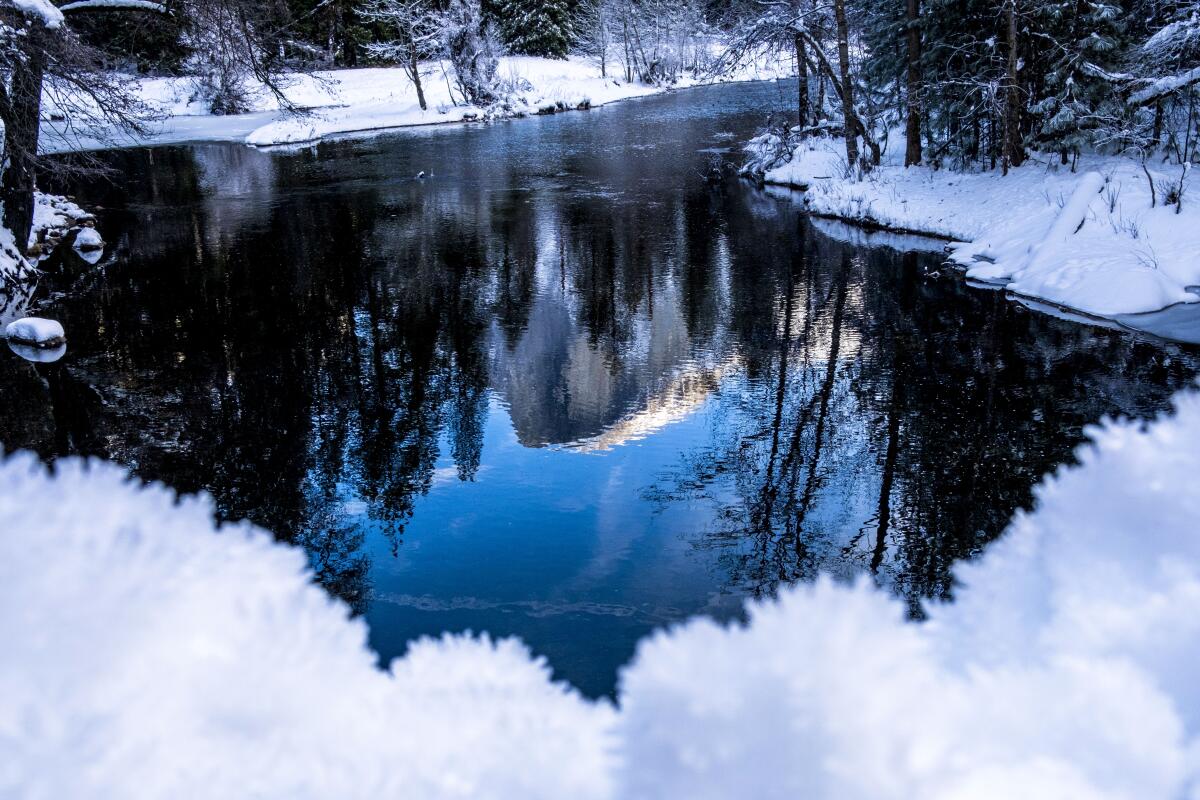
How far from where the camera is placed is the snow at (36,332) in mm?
12156

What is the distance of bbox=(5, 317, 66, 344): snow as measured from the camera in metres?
12.2

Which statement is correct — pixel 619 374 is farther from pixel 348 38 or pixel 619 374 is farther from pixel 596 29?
pixel 596 29

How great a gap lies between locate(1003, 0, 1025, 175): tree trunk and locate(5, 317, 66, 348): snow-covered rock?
1642cm

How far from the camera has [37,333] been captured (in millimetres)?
12164

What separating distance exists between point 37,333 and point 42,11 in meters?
4.65

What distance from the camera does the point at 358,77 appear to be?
5425cm

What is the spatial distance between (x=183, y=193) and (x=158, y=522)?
87.6 ft

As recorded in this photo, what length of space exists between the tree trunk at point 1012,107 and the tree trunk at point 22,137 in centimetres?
1609

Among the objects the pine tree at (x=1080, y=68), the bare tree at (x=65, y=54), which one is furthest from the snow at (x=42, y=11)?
the pine tree at (x=1080, y=68)

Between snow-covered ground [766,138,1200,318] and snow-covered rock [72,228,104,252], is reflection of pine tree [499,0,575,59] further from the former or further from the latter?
snow-covered rock [72,228,104,252]

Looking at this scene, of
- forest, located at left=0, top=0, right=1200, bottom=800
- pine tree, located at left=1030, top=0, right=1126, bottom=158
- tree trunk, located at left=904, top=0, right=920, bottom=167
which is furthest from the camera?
tree trunk, located at left=904, top=0, right=920, bottom=167

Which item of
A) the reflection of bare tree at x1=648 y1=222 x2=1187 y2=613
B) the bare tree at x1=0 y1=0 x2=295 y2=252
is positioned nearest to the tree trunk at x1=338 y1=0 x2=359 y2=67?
the bare tree at x1=0 y1=0 x2=295 y2=252

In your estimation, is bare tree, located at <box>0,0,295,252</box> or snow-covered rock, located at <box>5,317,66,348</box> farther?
bare tree, located at <box>0,0,295,252</box>

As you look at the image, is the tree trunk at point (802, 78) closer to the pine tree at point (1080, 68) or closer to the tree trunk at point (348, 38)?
the pine tree at point (1080, 68)
